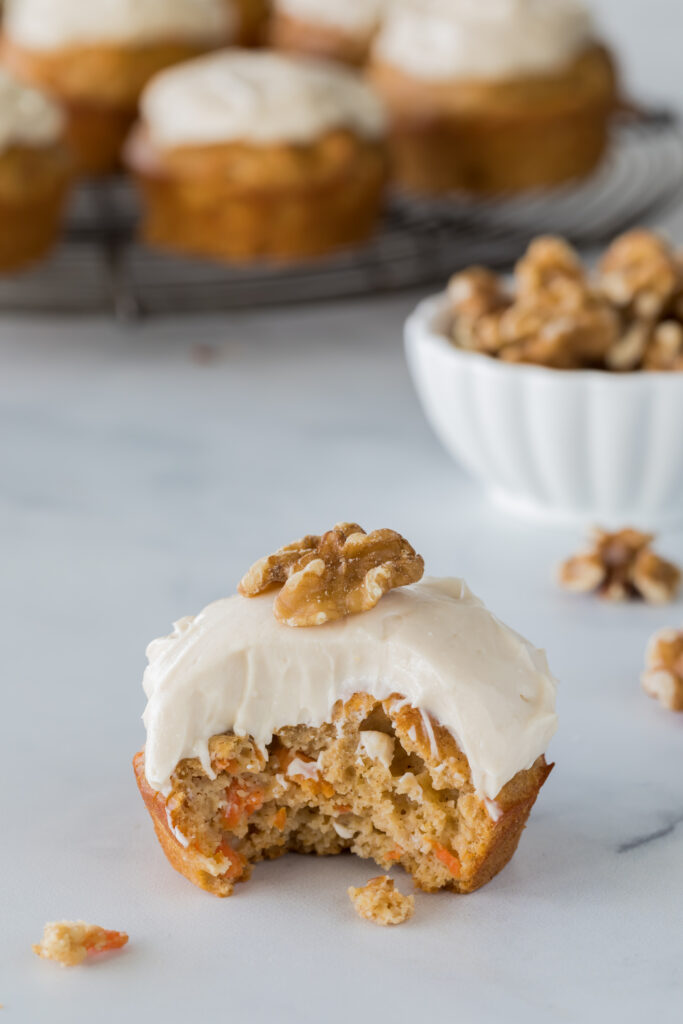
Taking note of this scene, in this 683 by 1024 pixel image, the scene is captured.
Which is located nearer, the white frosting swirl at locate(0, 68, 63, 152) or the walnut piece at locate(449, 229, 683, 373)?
the walnut piece at locate(449, 229, 683, 373)

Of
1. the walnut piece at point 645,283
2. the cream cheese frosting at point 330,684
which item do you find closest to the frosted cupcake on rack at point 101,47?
the walnut piece at point 645,283

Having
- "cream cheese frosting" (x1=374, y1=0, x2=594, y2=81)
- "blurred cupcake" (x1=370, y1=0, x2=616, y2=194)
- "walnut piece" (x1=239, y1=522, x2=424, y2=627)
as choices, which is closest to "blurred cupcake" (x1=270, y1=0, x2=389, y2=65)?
"blurred cupcake" (x1=370, y1=0, x2=616, y2=194)

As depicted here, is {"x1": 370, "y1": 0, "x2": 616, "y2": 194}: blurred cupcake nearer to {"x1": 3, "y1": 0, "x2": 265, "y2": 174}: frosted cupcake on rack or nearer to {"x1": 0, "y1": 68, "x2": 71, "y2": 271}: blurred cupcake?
{"x1": 3, "y1": 0, "x2": 265, "y2": 174}: frosted cupcake on rack

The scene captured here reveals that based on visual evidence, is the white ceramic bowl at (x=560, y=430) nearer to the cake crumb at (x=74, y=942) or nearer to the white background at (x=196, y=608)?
the white background at (x=196, y=608)

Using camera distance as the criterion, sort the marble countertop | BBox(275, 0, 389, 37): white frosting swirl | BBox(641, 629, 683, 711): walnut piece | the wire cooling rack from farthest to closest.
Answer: BBox(275, 0, 389, 37): white frosting swirl → the wire cooling rack → BBox(641, 629, 683, 711): walnut piece → the marble countertop

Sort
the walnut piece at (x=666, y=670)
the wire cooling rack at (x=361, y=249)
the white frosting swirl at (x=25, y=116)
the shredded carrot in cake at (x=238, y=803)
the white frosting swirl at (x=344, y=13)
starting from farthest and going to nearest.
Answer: the white frosting swirl at (x=344, y=13)
the wire cooling rack at (x=361, y=249)
the white frosting swirl at (x=25, y=116)
the walnut piece at (x=666, y=670)
the shredded carrot in cake at (x=238, y=803)

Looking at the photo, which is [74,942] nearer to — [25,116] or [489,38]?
[25,116]

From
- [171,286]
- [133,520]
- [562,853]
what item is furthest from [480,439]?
[171,286]
